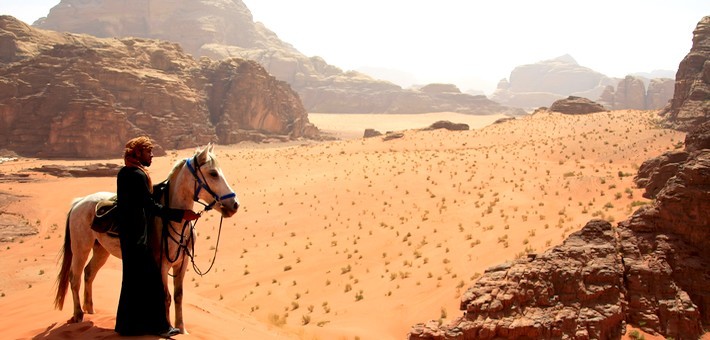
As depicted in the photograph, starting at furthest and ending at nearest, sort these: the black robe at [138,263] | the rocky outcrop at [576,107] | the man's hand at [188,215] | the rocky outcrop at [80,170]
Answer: the rocky outcrop at [576,107] < the rocky outcrop at [80,170] < the man's hand at [188,215] < the black robe at [138,263]

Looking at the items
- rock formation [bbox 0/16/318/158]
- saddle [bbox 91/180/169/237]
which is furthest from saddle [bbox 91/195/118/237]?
rock formation [bbox 0/16/318/158]

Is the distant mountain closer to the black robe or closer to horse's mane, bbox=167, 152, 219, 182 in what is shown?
horse's mane, bbox=167, 152, 219, 182

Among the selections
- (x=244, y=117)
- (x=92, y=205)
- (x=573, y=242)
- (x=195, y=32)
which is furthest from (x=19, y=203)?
(x=195, y=32)

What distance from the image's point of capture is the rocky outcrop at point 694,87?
33.8m

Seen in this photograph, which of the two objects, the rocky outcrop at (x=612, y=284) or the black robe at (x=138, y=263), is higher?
the black robe at (x=138, y=263)

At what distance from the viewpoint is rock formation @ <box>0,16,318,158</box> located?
1766 inches

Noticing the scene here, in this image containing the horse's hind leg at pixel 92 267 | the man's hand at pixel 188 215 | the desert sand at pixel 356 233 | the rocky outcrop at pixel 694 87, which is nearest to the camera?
the man's hand at pixel 188 215

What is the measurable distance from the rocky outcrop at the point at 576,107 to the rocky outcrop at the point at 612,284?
43643mm

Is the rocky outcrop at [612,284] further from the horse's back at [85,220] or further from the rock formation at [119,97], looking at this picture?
the rock formation at [119,97]

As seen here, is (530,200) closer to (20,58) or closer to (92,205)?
(92,205)

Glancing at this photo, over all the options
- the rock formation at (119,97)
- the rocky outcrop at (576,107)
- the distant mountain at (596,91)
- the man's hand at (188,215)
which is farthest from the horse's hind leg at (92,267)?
the distant mountain at (596,91)

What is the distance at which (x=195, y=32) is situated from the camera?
13875cm

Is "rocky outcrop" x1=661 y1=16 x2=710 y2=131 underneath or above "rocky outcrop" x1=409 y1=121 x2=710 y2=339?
above

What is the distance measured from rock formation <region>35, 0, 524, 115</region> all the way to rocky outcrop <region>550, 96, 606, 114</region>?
6575cm
